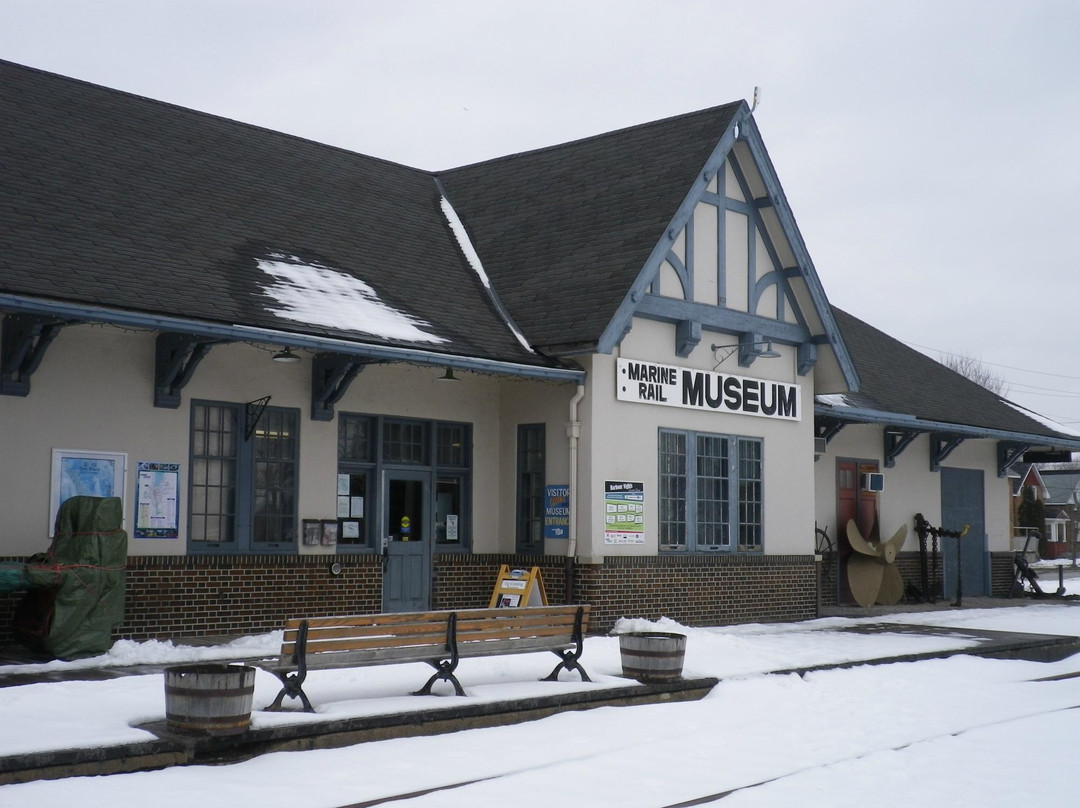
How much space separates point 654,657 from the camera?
490 inches

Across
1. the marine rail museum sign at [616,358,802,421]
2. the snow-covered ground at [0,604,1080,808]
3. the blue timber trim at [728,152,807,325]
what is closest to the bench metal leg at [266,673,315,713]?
the snow-covered ground at [0,604,1080,808]

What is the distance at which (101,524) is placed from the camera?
42.5ft

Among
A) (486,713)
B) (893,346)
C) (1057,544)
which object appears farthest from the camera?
(1057,544)

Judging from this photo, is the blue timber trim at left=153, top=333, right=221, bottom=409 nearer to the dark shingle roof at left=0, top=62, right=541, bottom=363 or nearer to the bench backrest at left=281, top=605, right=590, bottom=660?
the dark shingle roof at left=0, top=62, right=541, bottom=363

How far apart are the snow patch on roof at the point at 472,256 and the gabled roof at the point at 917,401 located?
19.6ft

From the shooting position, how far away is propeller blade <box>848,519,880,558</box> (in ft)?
74.7

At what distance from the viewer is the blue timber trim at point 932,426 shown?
71.1 feet

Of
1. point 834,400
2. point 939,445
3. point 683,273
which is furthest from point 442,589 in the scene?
point 939,445

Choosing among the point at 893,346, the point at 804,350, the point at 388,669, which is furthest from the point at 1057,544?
the point at 388,669

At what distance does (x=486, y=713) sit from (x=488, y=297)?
9041 mm

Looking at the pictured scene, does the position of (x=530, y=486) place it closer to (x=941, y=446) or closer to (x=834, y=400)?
(x=834, y=400)

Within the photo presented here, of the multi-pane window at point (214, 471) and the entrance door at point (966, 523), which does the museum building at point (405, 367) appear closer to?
the multi-pane window at point (214, 471)

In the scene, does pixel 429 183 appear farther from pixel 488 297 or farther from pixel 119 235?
pixel 119 235

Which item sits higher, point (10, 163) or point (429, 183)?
point (429, 183)
